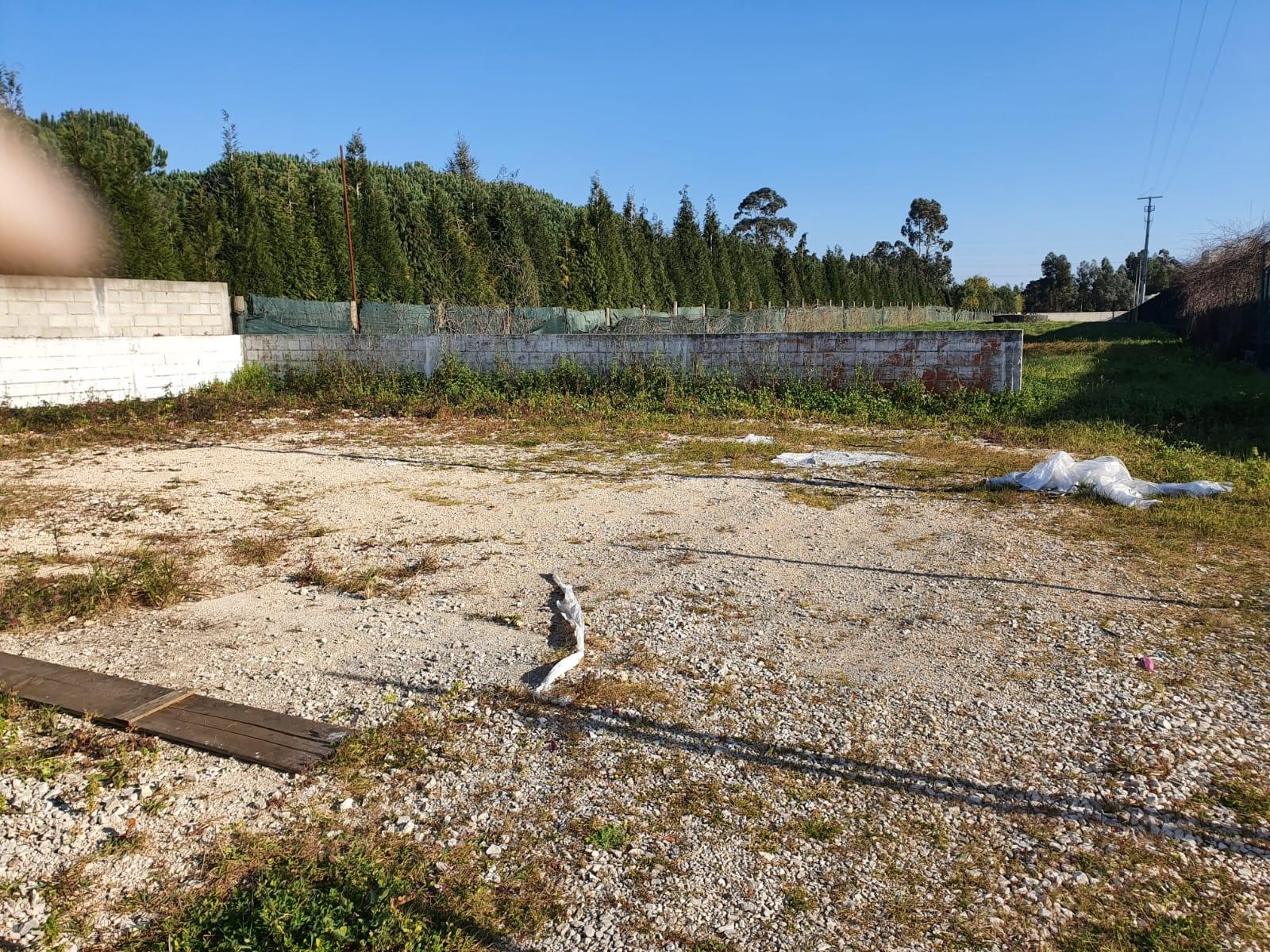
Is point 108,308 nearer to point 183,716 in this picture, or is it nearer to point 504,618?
point 504,618

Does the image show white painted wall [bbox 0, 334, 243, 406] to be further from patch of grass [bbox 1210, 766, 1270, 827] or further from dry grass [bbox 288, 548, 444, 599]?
patch of grass [bbox 1210, 766, 1270, 827]

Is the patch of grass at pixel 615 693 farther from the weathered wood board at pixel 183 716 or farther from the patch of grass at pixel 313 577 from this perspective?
the patch of grass at pixel 313 577

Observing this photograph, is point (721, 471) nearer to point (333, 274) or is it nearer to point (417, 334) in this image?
point (417, 334)

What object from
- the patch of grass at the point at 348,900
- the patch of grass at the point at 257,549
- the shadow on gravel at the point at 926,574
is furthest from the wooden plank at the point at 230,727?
the shadow on gravel at the point at 926,574

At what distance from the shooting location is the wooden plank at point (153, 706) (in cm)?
328

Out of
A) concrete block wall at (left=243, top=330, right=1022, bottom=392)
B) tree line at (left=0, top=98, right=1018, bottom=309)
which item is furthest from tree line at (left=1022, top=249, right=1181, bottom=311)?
concrete block wall at (left=243, top=330, right=1022, bottom=392)

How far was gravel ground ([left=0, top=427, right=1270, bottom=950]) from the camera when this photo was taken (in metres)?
2.39

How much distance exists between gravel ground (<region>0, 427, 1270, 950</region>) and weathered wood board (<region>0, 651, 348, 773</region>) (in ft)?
0.28

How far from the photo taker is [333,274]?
19578mm

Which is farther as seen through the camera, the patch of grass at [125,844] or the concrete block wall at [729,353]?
the concrete block wall at [729,353]

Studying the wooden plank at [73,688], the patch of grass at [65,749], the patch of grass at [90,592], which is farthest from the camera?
the patch of grass at [90,592]

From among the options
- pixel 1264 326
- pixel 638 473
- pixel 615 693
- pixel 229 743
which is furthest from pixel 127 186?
pixel 1264 326

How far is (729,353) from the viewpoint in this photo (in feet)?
43.1

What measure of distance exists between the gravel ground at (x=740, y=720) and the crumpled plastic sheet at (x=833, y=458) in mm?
2298
